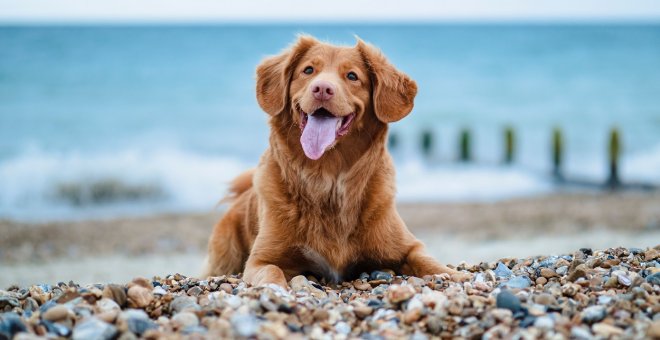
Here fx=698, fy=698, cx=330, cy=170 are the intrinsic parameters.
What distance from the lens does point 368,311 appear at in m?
3.64

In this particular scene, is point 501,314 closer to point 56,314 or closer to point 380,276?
point 380,276

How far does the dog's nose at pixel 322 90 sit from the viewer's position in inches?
173

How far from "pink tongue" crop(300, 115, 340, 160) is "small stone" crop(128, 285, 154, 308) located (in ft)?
4.62

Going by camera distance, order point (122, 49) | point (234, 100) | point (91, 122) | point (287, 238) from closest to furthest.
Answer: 1. point (287, 238)
2. point (91, 122)
3. point (234, 100)
4. point (122, 49)

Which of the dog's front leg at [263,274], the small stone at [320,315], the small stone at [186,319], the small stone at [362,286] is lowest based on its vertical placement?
the small stone at [362,286]

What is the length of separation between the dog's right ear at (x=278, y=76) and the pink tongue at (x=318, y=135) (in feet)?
1.13

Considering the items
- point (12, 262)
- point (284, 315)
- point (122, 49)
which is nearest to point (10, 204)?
point (12, 262)

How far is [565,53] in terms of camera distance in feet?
139

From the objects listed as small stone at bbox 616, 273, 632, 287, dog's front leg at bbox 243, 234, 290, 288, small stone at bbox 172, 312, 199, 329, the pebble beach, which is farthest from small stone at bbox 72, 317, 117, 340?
small stone at bbox 616, 273, 632, 287

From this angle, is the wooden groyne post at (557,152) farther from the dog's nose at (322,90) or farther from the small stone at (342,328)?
the small stone at (342,328)

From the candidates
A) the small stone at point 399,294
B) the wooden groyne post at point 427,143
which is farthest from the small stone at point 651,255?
the wooden groyne post at point 427,143

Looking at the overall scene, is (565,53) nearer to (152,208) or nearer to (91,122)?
(91,122)

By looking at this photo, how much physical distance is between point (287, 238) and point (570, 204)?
9.00 metres

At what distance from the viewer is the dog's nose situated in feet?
14.4
